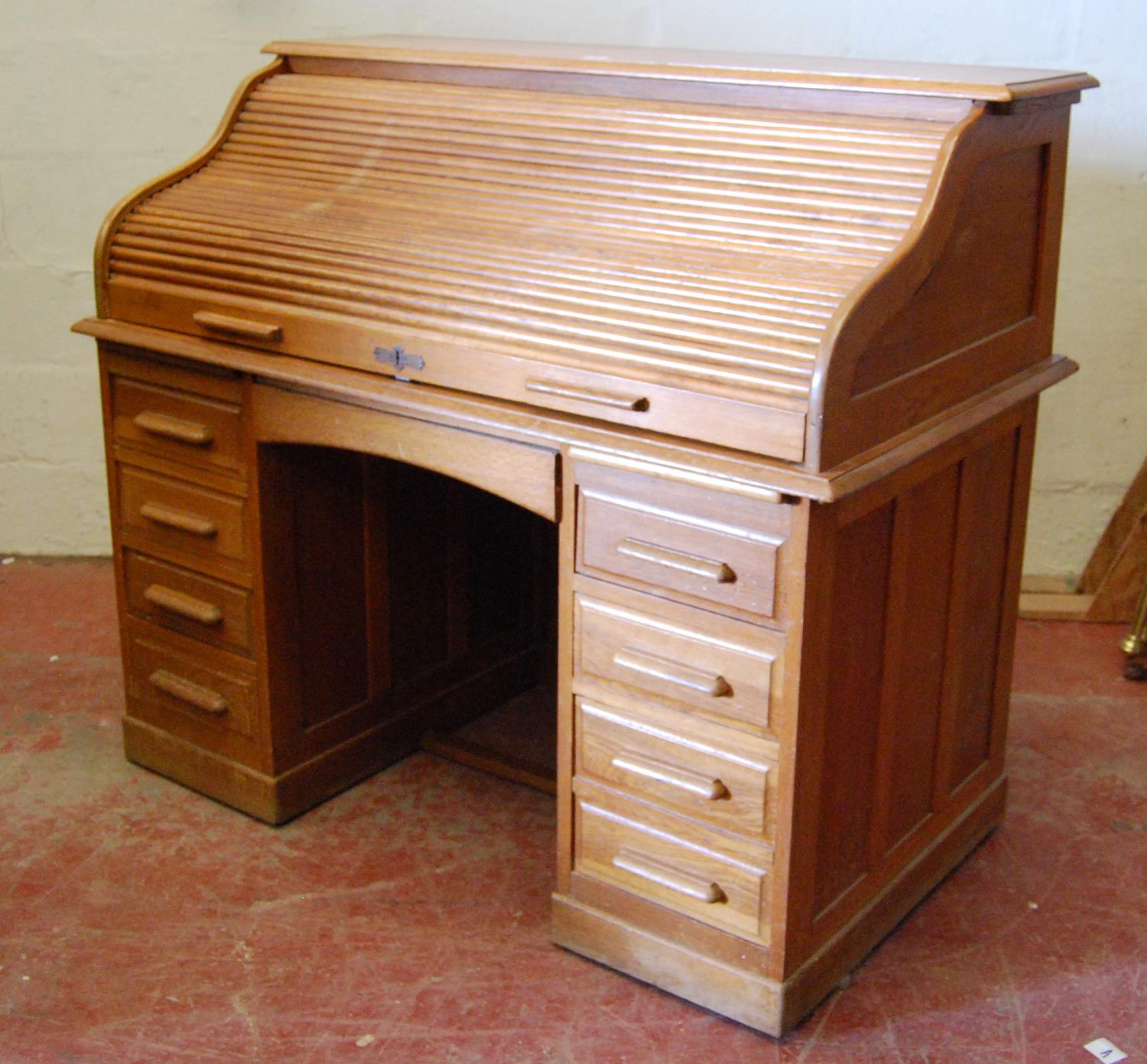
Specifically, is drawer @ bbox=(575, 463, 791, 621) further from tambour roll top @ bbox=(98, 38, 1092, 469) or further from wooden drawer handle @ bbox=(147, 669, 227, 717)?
wooden drawer handle @ bbox=(147, 669, 227, 717)

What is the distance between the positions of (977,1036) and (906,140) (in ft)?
4.70

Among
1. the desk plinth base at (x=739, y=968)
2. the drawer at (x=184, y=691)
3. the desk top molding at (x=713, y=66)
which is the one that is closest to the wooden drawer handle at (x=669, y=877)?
the desk plinth base at (x=739, y=968)

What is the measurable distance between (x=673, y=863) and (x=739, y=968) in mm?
199

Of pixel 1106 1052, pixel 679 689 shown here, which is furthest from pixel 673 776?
pixel 1106 1052

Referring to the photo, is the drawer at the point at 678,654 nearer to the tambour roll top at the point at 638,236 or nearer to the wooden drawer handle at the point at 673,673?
the wooden drawer handle at the point at 673,673

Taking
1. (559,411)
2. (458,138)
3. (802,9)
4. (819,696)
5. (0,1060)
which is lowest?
(0,1060)

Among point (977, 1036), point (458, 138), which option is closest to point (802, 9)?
point (458, 138)

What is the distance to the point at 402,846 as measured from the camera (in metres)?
3.01

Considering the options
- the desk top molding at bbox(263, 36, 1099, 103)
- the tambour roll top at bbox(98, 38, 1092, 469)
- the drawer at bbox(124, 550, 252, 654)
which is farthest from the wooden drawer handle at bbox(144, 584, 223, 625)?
the desk top molding at bbox(263, 36, 1099, 103)

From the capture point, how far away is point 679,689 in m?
2.37

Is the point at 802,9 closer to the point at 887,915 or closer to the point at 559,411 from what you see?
the point at 559,411

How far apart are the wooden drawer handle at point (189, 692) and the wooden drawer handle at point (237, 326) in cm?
77

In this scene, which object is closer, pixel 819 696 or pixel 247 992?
pixel 819 696

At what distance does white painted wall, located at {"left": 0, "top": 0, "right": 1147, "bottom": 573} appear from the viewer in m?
3.65
